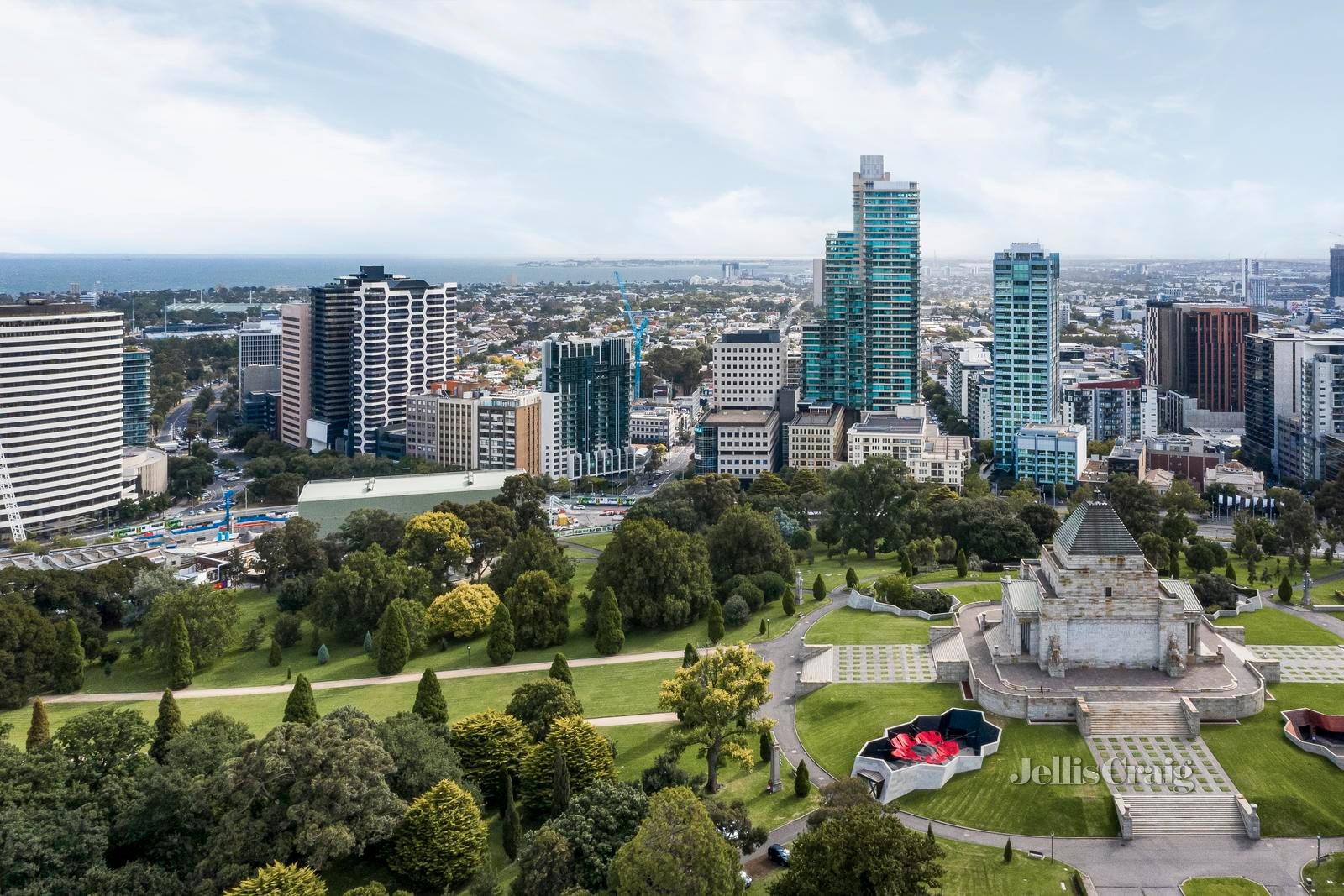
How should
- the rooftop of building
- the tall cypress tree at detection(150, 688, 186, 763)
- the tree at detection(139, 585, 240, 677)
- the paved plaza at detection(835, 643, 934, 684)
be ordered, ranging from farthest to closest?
the rooftop of building < the tree at detection(139, 585, 240, 677) < the paved plaza at detection(835, 643, 934, 684) < the tall cypress tree at detection(150, 688, 186, 763)

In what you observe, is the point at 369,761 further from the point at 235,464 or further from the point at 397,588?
the point at 235,464

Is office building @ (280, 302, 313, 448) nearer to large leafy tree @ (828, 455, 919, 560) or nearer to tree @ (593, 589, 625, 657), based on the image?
large leafy tree @ (828, 455, 919, 560)

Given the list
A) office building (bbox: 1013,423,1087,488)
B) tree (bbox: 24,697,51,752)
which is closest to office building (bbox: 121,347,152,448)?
tree (bbox: 24,697,51,752)

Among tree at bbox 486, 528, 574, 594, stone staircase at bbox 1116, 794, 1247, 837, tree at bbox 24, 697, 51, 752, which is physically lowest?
stone staircase at bbox 1116, 794, 1247, 837

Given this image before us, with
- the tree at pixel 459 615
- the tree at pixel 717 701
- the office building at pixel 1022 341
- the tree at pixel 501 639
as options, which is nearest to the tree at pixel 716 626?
the tree at pixel 501 639

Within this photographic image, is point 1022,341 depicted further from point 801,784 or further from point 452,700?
point 801,784

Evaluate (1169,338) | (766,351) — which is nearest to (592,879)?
(766,351)

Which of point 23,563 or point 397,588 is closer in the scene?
point 397,588
